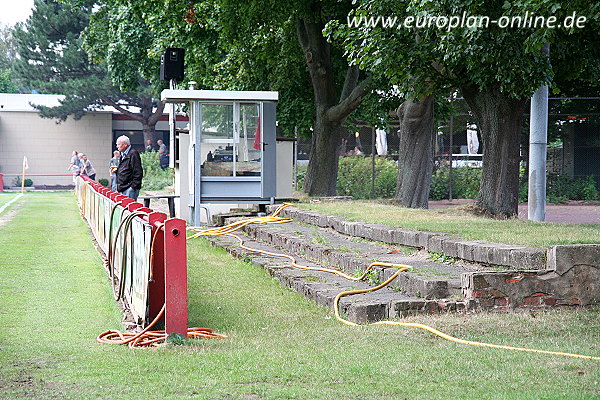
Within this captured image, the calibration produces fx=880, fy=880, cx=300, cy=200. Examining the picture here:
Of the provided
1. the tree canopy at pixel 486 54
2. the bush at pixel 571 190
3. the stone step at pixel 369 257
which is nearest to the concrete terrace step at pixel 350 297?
the stone step at pixel 369 257

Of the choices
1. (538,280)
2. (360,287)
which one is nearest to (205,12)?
(360,287)

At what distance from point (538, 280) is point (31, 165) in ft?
160

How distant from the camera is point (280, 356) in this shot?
22.0ft

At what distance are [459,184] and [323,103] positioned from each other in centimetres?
874

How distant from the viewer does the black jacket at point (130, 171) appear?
18.3 m

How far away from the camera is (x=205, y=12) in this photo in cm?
2339

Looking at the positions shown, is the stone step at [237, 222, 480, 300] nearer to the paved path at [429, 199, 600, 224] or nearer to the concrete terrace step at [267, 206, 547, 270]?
the concrete terrace step at [267, 206, 547, 270]

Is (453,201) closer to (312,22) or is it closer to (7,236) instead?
(312,22)

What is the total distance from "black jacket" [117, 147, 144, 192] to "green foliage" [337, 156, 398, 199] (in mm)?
13707

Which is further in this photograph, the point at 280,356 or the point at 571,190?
the point at 571,190

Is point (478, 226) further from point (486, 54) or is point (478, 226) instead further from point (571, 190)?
point (571, 190)

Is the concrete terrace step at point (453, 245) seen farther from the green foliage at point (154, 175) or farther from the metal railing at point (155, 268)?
the green foliage at point (154, 175)

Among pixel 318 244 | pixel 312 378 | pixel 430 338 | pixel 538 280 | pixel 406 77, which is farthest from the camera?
pixel 406 77

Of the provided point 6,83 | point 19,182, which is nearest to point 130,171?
point 19,182
